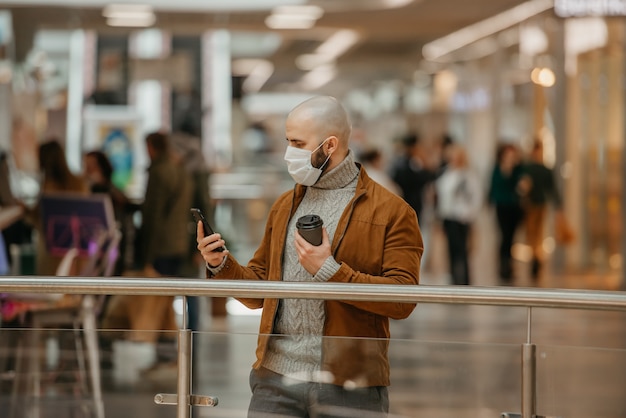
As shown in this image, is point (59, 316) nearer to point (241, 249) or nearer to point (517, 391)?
point (517, 391)

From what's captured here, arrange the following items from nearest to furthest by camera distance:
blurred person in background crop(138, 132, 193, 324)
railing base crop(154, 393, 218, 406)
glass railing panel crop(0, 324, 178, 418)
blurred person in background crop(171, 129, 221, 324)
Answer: railing base crop(154, 393, 218, 406) → glass railing panel crop(0, 324, 178, 418) → blurred person in background crop(138, 132, 193, 324) → blurred person in background crop(171, 129, 221, 324)

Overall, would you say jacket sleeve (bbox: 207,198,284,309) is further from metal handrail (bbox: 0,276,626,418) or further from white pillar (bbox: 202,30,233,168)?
white pillar (bbox: 202,30,233,168)

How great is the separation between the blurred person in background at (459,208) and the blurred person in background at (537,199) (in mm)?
1761

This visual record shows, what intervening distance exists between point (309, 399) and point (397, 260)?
0.54m

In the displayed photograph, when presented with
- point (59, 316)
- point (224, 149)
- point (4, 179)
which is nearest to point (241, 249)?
point (224, 149)

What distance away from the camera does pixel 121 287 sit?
4223 mm

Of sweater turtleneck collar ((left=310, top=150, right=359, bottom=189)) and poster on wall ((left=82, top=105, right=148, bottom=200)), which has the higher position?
poster on wall ((left=82, top=105, right=148, bottom=200))

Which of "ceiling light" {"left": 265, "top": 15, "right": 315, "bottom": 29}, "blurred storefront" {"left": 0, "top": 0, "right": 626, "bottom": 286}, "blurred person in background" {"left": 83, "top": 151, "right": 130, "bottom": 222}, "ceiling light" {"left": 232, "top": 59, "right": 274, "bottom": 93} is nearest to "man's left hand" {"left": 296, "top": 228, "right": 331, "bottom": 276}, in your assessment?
"blurred person in background" {"left": 83, "top": 151, "right": 130, "bottom": 222}

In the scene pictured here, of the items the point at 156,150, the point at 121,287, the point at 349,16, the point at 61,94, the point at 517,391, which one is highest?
the point at 349,16

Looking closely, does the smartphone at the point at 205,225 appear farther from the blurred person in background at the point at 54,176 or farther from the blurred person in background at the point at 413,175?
the blurred person in background at the point at 413,175

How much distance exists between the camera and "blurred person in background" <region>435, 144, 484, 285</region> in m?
15.3

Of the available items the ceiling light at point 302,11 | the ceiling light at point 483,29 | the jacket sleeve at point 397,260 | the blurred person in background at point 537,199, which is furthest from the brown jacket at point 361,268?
the blurred person in background at point 537,199

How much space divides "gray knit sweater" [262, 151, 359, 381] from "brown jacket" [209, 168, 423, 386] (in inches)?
1.1

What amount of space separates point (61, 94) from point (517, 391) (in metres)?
12.7
